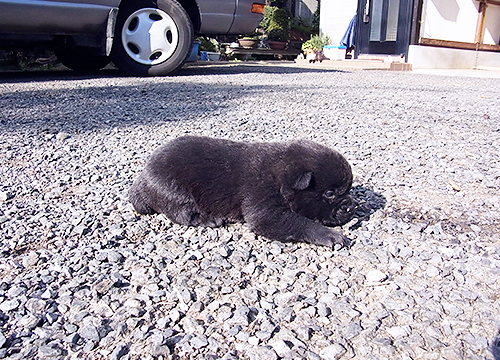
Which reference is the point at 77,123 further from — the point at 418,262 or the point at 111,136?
the point at 418,262

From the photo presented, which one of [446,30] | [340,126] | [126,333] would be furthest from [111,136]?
[446,30]

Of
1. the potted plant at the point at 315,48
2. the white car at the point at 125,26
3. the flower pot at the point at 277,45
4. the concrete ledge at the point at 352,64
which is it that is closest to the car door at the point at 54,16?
the white car at the point at 125,26

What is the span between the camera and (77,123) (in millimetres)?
4633

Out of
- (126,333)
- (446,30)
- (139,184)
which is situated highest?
(446,30)

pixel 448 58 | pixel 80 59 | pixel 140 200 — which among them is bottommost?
pixel 140 200

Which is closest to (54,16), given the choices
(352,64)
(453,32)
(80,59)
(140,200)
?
(80,59)

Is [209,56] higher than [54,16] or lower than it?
lower

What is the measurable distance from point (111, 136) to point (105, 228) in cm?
200

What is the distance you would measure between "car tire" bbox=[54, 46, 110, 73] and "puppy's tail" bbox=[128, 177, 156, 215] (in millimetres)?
6890

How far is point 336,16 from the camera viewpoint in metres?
18.5

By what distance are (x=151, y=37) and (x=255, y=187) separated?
19.2 ft

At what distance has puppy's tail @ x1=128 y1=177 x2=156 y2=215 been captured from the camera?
102 inches

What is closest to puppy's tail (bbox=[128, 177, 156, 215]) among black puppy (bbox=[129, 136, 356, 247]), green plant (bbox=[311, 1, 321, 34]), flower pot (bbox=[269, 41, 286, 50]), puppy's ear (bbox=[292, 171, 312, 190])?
black puppy (bbox=[129, 136, 356, 247])

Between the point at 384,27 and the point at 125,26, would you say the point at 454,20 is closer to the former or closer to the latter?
the point at 384,27
